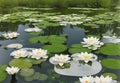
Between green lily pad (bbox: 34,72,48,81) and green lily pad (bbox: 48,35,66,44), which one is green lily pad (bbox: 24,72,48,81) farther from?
green lily pad (bbox: 48,35,66,44)

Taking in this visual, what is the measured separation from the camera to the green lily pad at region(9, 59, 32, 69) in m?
2.33

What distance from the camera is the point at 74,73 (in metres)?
2.20

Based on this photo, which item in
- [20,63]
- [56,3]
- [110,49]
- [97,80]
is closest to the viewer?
[97,80]

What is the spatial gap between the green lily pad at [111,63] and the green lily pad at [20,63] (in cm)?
77

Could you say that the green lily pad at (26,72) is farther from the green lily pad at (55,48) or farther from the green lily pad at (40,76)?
the green lily pad at (55,48)

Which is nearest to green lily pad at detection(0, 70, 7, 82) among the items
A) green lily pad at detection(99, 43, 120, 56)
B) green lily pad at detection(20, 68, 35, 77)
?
green lily pad at detection(20, 68, 35, 77)

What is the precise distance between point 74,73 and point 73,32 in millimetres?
1770

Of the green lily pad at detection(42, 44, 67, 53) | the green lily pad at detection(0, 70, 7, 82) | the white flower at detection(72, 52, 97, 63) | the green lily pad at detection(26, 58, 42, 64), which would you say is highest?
the white flower at detection(72, 52, 97, 63)

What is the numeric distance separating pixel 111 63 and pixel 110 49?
0.40m

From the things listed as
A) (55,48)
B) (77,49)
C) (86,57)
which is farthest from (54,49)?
(86,57)

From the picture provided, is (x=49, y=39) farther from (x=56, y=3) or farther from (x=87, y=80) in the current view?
(x=56, y=3)

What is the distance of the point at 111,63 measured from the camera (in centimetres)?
240

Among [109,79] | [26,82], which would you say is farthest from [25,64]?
[109,79]

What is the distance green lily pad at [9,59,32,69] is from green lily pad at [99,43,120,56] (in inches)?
34.7
